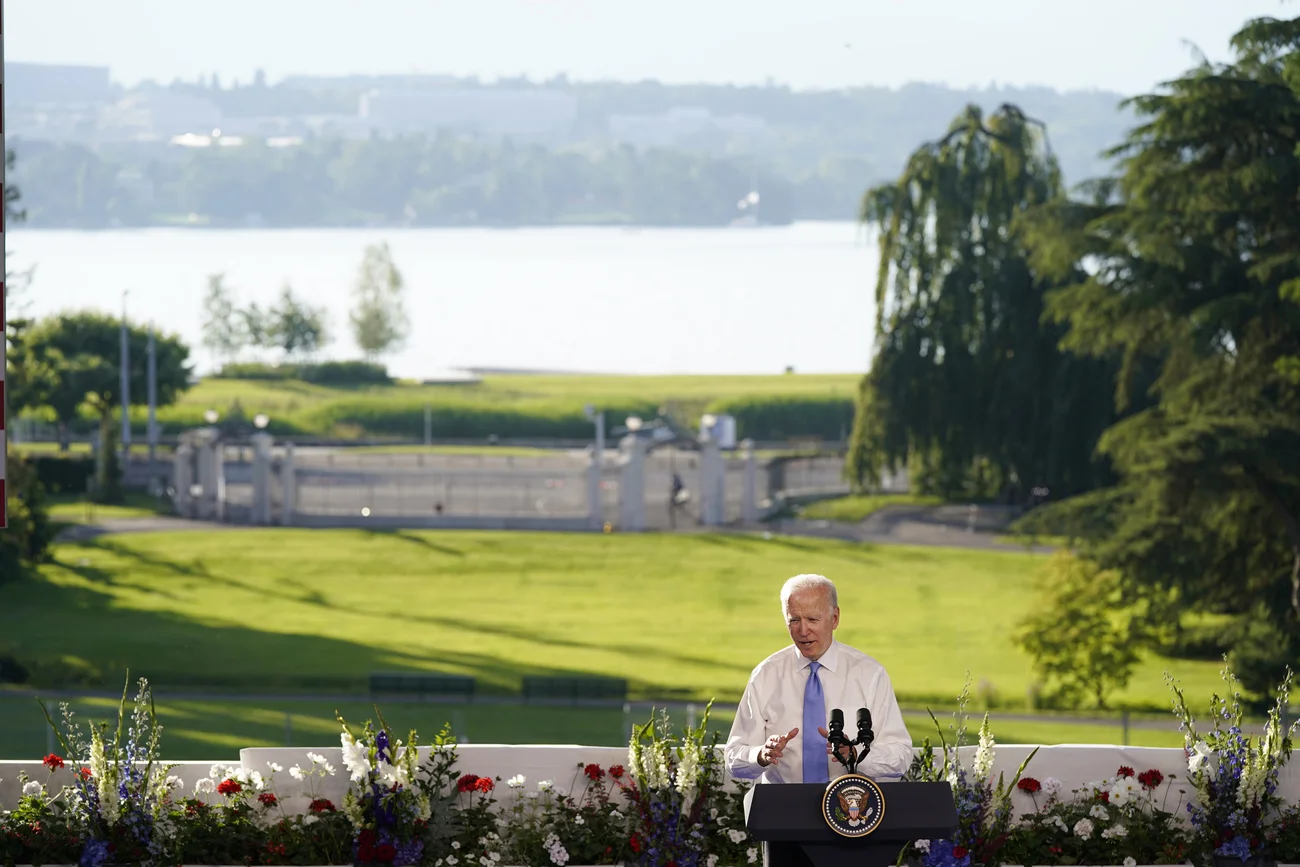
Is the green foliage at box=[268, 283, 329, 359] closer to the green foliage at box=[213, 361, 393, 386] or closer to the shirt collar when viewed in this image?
the green foliage at box=[213, 361, 393, 386]

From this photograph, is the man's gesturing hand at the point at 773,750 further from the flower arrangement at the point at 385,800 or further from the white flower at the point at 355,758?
the white flower at the point at 355,758

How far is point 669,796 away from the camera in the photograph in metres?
7.85

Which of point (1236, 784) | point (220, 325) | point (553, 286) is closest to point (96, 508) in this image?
point (1236, 784)

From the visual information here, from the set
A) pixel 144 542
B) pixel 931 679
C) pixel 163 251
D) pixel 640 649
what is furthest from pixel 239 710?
pixel 163 251

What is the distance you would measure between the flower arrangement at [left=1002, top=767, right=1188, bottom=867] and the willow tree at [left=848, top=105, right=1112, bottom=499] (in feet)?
119

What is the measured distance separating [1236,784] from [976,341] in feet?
129

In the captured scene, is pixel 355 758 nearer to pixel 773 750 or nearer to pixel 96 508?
pixel 773 750

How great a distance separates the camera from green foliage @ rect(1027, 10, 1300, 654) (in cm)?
2855

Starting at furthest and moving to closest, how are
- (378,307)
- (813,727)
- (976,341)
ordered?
(378,307)
(976,341)
(813,727)

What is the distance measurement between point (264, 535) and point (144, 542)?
3.42m

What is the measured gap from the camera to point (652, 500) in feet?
189

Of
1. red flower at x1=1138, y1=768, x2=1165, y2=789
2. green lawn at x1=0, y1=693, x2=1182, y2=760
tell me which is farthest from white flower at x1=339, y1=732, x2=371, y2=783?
green lawn at x1=0, y1=693, x2=1182, y2=760

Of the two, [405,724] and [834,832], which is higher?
[834,832]

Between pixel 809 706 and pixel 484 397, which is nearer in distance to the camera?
pixel 809 706
